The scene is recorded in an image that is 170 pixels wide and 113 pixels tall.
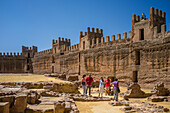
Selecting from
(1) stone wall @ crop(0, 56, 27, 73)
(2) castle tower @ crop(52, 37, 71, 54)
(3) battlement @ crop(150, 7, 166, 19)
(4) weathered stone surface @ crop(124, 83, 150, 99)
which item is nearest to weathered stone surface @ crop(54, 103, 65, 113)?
(4) weathered stone surface @ crop(124, 83, 150, 99)

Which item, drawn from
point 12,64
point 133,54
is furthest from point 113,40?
point 12,64

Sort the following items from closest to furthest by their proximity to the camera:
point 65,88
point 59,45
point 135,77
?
1. point 65,88
2. point 135,77
3. point 59,45

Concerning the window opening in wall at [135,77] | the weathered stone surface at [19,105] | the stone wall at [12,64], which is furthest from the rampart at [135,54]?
the stone wall at [12,64]

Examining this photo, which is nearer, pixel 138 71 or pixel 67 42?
pixel 138 71

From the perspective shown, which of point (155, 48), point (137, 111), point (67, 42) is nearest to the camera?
point (137, 111)

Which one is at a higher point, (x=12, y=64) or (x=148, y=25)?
(x=148, y=25)

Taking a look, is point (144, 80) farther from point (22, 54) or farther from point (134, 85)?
point (22, 54)

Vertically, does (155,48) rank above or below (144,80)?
above

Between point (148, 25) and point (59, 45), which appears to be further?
point (59, 45)

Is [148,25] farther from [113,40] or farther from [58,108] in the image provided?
[58,108]

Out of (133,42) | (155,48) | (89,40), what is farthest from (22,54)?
(155,48)

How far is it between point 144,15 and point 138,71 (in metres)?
6.90

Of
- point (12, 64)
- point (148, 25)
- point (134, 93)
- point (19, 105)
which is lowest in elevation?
point (134, 93)

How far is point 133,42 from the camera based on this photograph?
62.7 feet
